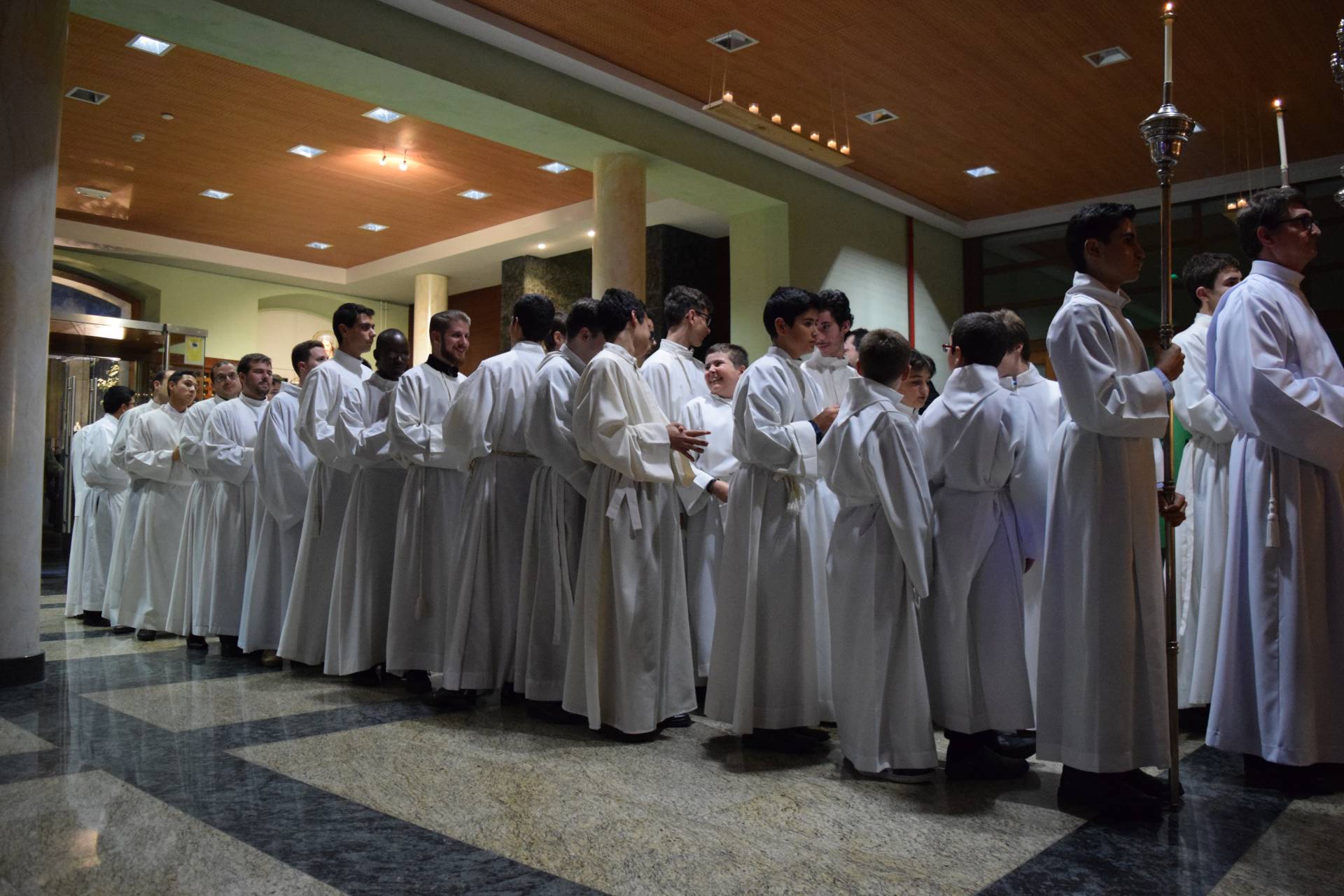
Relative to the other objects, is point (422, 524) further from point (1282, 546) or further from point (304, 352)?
point (1282, 546)

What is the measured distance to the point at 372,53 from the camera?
740cm

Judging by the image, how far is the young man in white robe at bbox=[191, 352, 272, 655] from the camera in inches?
250

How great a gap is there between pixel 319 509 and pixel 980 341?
12.1 ft

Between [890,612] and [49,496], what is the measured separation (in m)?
13.3

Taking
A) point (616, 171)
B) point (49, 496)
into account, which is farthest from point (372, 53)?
point (49, 496)

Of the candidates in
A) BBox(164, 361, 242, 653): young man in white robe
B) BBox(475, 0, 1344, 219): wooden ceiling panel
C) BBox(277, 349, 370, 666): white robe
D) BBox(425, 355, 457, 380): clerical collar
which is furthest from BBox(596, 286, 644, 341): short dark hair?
BBox(475, 0, 1344, 219): wooden ceiling panel

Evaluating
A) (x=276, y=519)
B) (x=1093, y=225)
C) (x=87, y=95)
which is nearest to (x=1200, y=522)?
(x=1093, y=225)

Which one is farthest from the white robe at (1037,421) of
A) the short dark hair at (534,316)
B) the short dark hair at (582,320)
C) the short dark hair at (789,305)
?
the short dark hair at (534,316)

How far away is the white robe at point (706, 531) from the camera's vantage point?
473 centimetres

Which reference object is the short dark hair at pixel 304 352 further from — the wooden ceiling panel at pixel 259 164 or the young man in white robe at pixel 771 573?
the wooden ceiling panel at pixel 259 164

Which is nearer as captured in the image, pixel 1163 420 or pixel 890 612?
pixel 1163 420

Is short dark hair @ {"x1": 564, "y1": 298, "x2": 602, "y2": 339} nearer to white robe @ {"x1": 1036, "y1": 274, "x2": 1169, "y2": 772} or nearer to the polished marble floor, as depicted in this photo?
the polished marble floor

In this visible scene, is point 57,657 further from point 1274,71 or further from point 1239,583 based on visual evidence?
point 1274,71

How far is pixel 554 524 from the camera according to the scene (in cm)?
445
